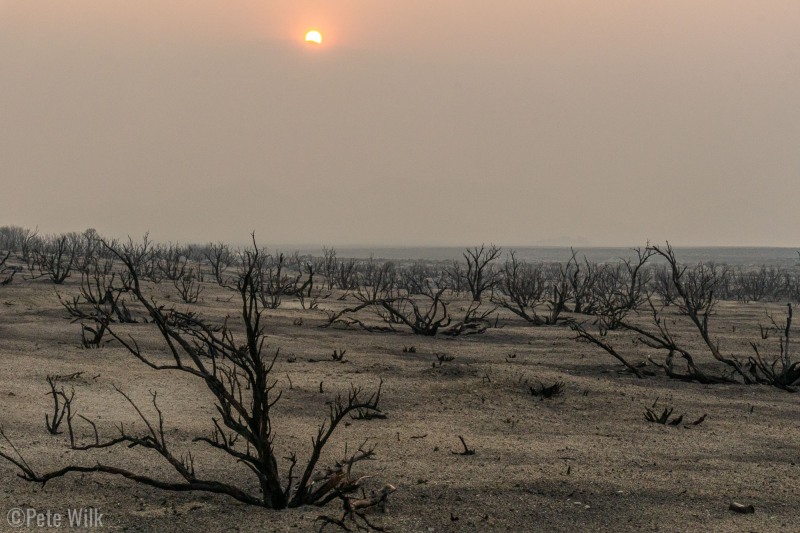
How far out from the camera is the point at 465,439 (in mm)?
4035

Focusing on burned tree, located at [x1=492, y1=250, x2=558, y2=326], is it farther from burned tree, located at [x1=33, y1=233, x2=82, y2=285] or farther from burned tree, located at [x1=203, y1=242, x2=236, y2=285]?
burned tree, located at [x1=33, y1=233, x2=82, y2=285]

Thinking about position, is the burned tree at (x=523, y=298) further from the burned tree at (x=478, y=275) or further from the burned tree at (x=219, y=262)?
the burned tree at (x=219, y=262)

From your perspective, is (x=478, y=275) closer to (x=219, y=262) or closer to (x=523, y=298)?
(x=523, y=298)

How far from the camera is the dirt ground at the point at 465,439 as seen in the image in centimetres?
276

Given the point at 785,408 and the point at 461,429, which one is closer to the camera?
the point at 461,429

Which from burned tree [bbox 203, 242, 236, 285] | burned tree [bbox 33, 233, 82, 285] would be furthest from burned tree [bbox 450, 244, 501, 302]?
burned tree [bbox 33, 233, 82, 285]

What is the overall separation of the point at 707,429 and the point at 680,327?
5606mm

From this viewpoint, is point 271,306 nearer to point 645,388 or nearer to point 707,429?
point 645,388

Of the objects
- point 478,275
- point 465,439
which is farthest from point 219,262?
point 465,439

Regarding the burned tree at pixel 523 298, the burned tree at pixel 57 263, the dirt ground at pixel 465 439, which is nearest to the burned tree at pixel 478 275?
the burned tree at pixel 523 298

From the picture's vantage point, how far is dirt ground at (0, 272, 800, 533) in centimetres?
276

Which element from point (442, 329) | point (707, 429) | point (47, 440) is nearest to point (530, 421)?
point (707, 429)

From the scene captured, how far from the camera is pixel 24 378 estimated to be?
5.17m

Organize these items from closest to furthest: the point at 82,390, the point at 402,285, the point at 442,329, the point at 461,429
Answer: the point at 461,429, the point at 82,390, the point at 442,329, the point at 402,285
